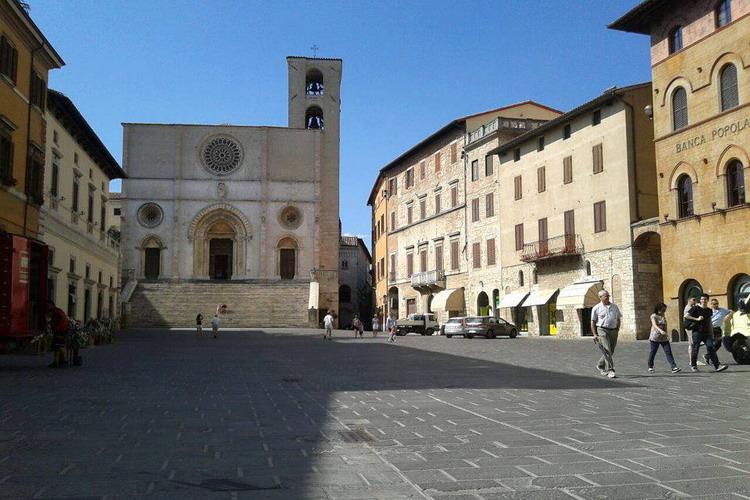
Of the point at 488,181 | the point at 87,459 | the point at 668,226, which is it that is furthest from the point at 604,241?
the point at 87,459

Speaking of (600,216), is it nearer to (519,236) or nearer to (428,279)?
(519,236)

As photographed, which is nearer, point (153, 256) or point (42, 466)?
point (42, 466)

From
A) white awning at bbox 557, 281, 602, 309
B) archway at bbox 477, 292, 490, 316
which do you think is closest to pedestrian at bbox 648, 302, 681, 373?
white awning at bbox 557, 281, 602, 309

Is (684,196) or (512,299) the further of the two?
(512,299)

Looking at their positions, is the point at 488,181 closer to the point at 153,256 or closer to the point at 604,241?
the point at 604,241

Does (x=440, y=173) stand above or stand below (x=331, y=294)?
above

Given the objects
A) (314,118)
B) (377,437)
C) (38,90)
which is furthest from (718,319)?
(314,118)

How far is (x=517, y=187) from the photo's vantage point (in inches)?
1571

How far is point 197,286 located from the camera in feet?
173

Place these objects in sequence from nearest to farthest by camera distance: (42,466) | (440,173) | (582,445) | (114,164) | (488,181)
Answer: (42,466), (582,445), (114,164), (488,181), (440,173)

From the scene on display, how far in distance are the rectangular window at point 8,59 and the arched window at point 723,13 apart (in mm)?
23282

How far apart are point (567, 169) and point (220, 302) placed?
27.0 m

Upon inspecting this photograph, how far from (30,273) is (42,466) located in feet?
38.5

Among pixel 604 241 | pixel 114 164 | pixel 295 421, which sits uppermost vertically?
pixel 114 164
